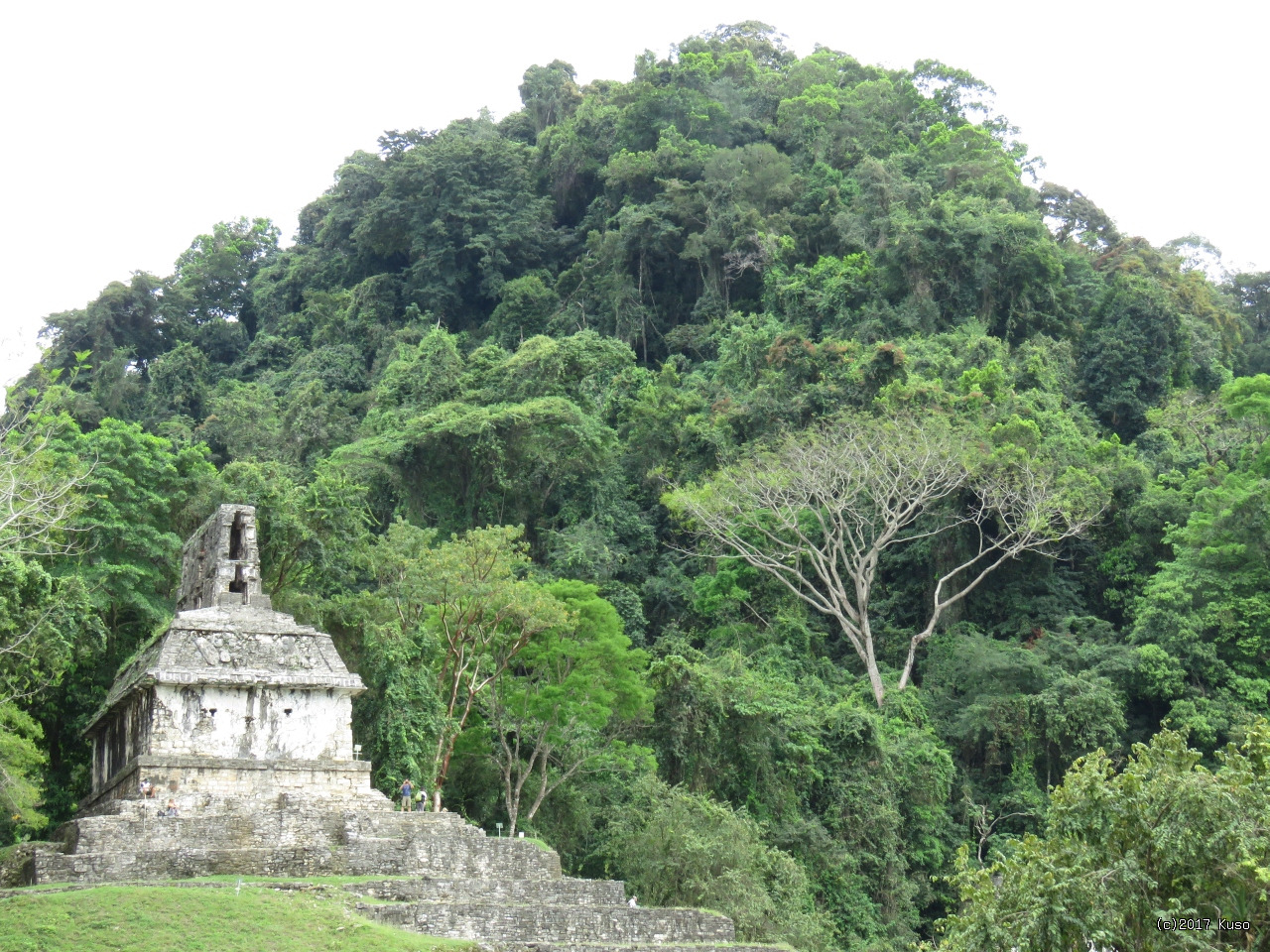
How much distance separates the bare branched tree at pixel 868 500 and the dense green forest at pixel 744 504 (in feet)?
0.46

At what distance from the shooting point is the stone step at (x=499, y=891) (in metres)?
18.5

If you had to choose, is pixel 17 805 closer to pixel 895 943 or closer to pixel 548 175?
pixel 895 943

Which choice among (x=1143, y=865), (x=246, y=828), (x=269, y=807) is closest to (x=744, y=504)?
(x=269, y=807)

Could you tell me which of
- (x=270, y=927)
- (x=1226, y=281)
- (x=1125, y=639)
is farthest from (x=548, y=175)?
(x=270, y=927)

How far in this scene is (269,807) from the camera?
2077 centimetres

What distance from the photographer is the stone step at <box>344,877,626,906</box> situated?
60.7 ft

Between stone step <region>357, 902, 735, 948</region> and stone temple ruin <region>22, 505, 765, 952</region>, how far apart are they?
0.02 meters

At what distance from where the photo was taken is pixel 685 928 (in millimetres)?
19875

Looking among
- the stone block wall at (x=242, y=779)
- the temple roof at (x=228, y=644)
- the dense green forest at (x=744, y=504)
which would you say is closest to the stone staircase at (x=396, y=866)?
the stone block wall at (x=242, y=779)

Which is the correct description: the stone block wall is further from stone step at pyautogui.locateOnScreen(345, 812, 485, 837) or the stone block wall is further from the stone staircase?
stone step at pyautogui.locateOnScreen(345, 812, 485, 837)

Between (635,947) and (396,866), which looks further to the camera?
(396,866)

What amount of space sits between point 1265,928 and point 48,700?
798 inches

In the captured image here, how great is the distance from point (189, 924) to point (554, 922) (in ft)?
15.1

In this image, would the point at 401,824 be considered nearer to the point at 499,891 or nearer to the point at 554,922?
the point at 499,891
